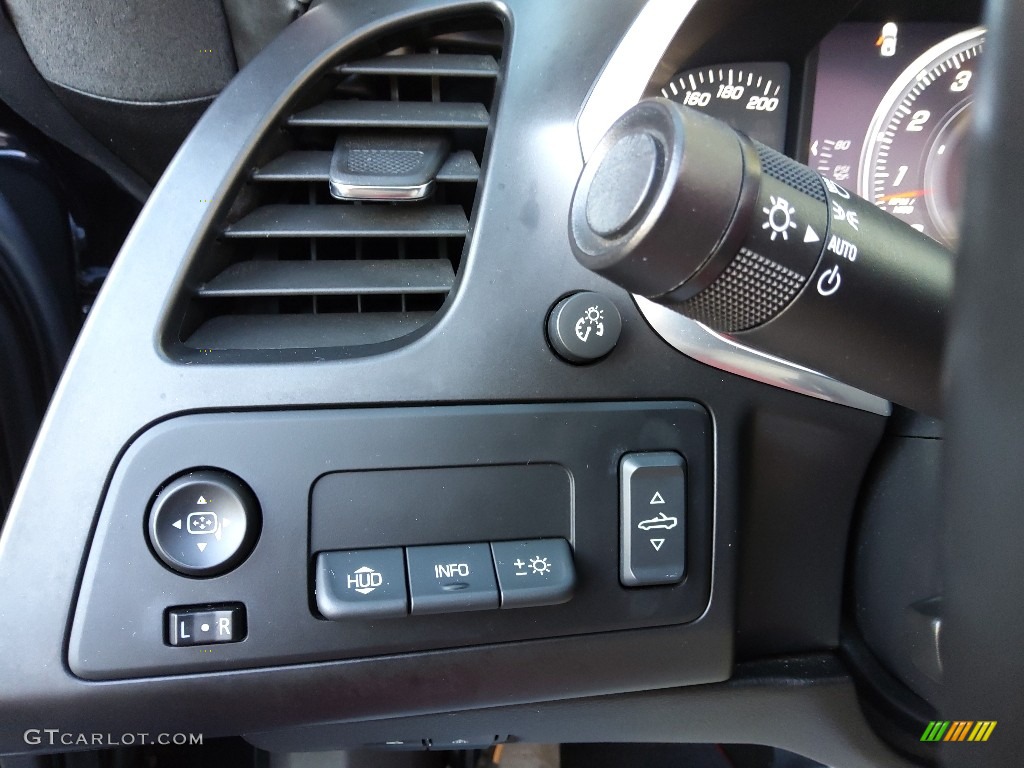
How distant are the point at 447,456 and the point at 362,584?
0.11m

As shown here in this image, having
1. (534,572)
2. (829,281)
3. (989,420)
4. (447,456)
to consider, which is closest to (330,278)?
(447,456)

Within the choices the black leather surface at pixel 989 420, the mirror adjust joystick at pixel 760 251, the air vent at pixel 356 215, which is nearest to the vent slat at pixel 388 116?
the air vent at pixel 356 215

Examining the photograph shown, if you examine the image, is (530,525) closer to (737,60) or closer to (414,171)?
(414,171)

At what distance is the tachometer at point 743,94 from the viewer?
71 cm

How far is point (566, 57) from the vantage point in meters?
0.65

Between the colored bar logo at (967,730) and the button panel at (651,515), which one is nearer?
the colored bar logo at (967,730)

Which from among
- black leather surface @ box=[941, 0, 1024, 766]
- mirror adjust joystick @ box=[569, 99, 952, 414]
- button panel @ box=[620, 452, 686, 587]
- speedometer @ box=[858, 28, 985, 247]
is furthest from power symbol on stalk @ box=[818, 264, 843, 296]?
speedometer @ box=[858, 28, 985, 247]

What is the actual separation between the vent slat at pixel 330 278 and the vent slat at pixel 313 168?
0.06 meters

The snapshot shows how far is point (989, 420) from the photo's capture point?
0.94 ft

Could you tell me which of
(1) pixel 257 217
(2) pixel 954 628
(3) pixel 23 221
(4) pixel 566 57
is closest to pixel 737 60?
(4) pixel 566 57

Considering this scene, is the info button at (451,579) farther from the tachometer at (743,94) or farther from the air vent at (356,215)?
the tachometer at (743,94)

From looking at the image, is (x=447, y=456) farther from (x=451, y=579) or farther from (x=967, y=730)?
(x=967, y=730)

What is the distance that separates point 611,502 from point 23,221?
0.62 metres

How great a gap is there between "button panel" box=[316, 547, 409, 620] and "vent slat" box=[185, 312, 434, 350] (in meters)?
0.16
